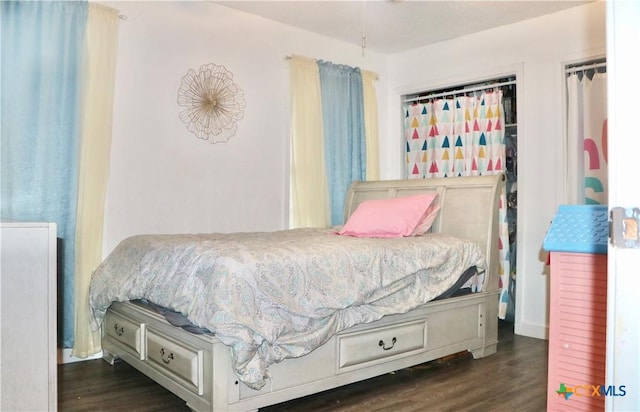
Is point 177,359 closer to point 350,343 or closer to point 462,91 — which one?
point 350,343

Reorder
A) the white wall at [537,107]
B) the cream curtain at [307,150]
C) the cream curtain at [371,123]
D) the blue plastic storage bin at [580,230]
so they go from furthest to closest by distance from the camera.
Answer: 1. the cream curtain at [371,123]
2. the cream curtain at [307,150]
3. the white wall at [537,107]
4. the blue plastic storage bin at [580,230]

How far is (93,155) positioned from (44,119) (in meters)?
0.33

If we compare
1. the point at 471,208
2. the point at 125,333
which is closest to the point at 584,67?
the point at 471,208

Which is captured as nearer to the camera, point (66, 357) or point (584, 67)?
point (66, 357)

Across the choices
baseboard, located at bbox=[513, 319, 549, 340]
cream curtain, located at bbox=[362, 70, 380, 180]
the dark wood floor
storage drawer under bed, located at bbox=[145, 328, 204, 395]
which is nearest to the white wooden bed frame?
storage drawer under bed, located at bbox=[145, 328, 204, 395]

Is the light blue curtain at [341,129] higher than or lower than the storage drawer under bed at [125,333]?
higher

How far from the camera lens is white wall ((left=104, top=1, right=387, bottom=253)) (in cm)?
324

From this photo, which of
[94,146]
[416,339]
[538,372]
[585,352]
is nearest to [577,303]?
[585,352]

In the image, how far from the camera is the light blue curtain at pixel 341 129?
425 centimetres

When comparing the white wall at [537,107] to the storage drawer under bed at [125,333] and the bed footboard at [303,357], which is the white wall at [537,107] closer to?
the bed footboard at [303,357]

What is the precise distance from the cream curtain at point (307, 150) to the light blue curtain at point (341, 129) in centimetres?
8

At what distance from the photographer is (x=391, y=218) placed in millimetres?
3275

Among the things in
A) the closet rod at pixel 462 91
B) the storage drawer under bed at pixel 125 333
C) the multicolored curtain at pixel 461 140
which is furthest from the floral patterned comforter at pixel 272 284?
the closet rod at pixel 462 91

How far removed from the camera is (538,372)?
290cm
